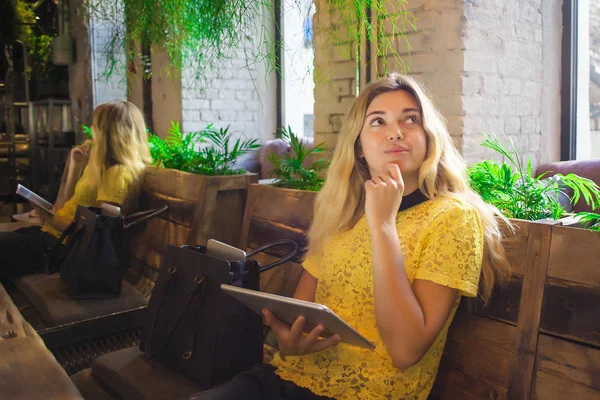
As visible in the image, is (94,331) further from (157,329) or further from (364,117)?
(364,117)

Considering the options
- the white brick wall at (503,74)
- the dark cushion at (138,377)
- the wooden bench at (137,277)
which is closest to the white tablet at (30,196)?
the wooden bench at (137,277)

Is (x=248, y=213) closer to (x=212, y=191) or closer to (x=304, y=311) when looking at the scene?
(x=212, y=191)

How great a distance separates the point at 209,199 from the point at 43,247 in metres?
1.13

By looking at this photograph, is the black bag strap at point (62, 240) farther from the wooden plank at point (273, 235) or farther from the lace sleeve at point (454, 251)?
the lace sleeve at point (454, 251)

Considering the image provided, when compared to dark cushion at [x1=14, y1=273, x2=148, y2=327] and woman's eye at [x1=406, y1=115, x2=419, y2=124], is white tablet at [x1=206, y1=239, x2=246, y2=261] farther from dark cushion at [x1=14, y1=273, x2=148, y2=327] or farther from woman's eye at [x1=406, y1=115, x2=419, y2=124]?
dark cushion at [x1=14, y1=273, x2=148, y2=327]

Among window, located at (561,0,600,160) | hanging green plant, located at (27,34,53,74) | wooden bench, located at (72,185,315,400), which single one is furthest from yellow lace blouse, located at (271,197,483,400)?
hanging green plant, located at (27,34,53,74)

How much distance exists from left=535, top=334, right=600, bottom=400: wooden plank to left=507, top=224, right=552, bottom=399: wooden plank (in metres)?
0.02

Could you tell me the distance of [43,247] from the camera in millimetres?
3117

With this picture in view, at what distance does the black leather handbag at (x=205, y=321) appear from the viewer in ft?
5.38

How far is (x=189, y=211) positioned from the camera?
264 cm

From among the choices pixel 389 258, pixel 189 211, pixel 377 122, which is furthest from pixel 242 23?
pixel 389 258

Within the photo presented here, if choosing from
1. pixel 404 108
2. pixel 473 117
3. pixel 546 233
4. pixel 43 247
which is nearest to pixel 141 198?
pixel 43 247

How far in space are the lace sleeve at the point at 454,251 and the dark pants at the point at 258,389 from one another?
1.35ft

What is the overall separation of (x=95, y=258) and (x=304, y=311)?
1499mm
